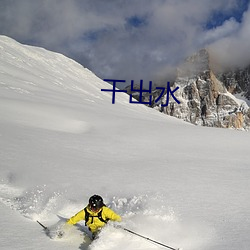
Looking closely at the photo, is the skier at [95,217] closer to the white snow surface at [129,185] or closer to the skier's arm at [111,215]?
the skier's arm at [111,215]

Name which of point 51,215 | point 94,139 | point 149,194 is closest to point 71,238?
point 51,215

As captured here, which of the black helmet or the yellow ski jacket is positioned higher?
the black helmet

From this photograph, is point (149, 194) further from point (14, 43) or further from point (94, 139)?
point (14, 43)

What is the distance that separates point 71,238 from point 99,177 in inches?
114

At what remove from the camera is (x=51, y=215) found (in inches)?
254

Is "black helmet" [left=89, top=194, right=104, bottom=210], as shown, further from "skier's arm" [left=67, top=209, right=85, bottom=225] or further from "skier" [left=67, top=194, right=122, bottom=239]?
"skier's arm" [left=67, top=209, right=85, bottom=225]

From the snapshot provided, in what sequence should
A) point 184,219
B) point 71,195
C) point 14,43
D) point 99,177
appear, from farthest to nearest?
1. point 14,43
2. point 99,177
3. point 71,195
4. point 184,219

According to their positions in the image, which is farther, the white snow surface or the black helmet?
the black helmet

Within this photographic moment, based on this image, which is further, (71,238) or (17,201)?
(17,201)

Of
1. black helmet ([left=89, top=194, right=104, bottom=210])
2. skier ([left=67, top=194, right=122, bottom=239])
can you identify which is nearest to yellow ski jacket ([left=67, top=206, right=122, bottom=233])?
skier ([left=67, top=194, right=122, bottom=239])

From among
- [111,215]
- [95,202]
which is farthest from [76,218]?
[111,215]

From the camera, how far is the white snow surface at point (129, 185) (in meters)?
5.23

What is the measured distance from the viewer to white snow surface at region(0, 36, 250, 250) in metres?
5.23

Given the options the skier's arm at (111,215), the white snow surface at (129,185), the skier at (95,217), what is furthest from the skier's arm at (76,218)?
the skier's arm at (111,215)
